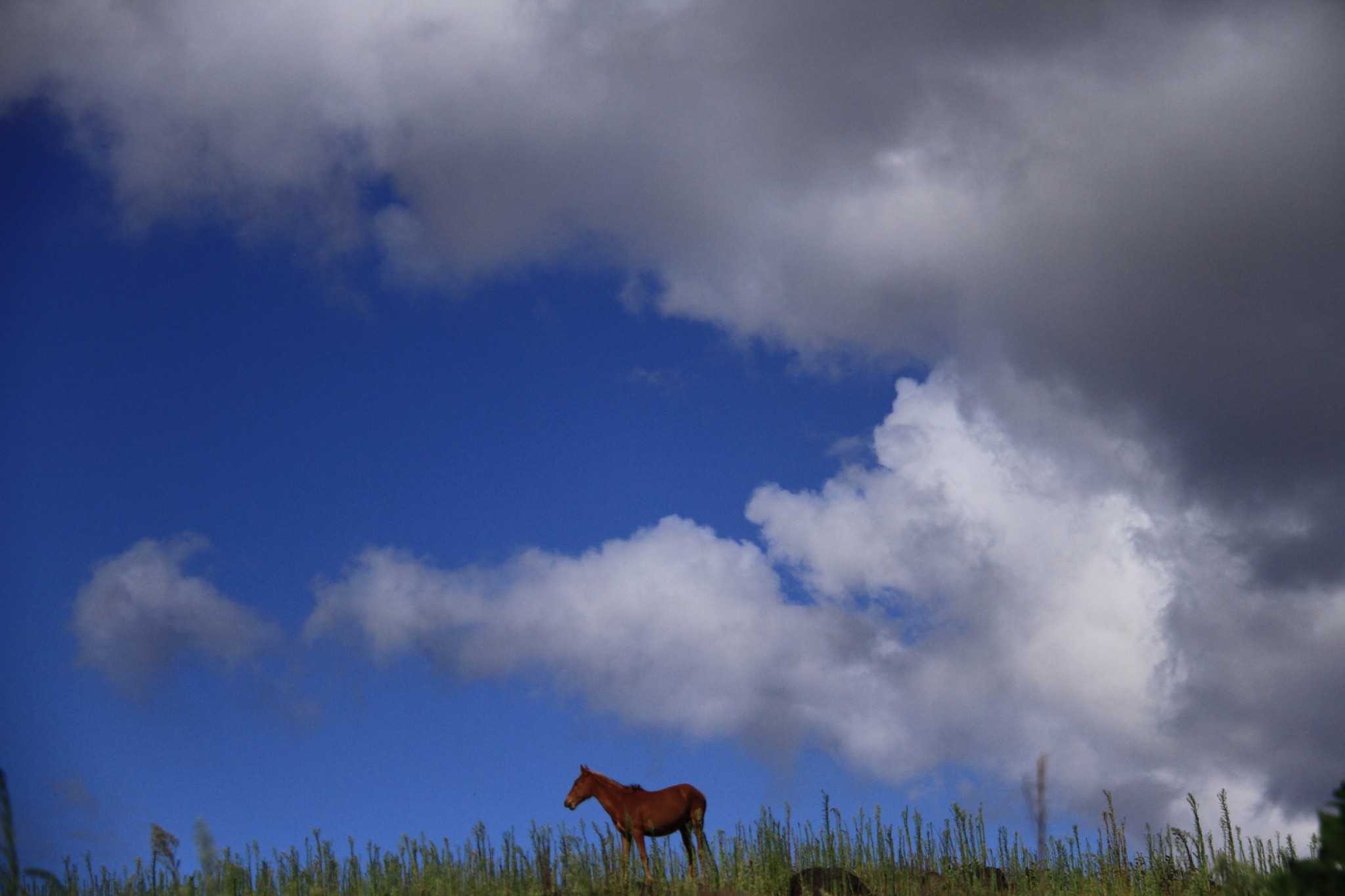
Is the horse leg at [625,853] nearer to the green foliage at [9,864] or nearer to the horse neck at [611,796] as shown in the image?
the horse neck at [611,796]

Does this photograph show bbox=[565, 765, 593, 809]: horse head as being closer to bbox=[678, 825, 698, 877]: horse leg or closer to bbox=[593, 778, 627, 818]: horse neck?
bbox=[593, 778, 627, 818]: horse neck

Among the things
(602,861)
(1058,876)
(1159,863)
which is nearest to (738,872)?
(602,861)

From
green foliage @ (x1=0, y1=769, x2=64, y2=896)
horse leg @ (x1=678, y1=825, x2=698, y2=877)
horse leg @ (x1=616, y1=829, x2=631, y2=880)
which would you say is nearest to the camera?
green foliage @ (x1=0, y1=769, x2=64, y2=896)

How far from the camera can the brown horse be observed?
15945 mm

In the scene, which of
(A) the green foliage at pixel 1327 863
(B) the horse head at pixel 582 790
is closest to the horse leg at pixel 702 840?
(B) the horse head at pixel 582 790

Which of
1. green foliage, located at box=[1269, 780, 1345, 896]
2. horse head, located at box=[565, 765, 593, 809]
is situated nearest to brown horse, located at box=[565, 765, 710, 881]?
horse head, located at box=[565, 765, 593, 809]

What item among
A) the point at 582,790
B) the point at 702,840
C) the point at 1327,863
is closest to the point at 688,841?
the point at 702,840

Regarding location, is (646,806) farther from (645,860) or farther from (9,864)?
(9,864)

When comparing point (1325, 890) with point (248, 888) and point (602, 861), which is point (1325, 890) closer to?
point (602, 861)

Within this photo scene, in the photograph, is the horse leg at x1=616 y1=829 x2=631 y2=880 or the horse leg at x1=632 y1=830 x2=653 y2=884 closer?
the horse leg at x1=616 y1=829 x2=631 y2=880

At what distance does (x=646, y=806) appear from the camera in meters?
16.0

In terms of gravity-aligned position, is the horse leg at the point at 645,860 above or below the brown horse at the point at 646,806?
below

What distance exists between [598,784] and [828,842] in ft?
12.5

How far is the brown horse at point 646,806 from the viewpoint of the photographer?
1595 cm
